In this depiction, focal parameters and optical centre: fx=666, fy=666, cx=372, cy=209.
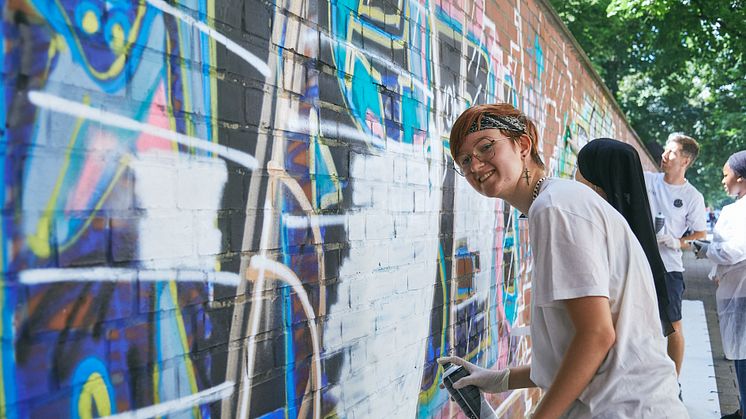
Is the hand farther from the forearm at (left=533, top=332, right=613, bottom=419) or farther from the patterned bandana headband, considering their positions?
the patterned bandana headband

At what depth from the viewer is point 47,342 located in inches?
48.2

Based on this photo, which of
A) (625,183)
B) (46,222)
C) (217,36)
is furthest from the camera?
(625,183)

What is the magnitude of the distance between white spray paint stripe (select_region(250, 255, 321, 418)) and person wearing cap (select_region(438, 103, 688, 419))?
665 mm

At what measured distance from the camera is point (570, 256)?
170 cm

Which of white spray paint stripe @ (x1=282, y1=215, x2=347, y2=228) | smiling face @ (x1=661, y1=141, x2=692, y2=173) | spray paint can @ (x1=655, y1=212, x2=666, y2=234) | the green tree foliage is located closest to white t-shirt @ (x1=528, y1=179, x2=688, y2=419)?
white spray paint stripe @ (x1=282, y1=215, x2=347, y2=228)

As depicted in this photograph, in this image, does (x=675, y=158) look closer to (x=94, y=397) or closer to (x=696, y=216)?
(x=696, y=216)

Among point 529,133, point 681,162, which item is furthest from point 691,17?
point 529,133

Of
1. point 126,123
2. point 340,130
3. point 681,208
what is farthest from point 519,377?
point 681,208

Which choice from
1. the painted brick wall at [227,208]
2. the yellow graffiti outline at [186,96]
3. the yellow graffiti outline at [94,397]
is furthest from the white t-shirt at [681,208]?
the yellow graffiti outline at [94,397]

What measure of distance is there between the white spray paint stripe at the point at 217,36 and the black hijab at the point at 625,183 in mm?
1796

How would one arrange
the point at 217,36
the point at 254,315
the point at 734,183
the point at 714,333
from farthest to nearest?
the point at 714,333 → the point at 734,183 → the point at 254,315 → the point at 217,36

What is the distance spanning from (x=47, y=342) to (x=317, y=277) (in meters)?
0.96

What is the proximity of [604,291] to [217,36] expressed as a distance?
1.17 meters

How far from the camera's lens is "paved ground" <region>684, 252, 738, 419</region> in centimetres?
564
